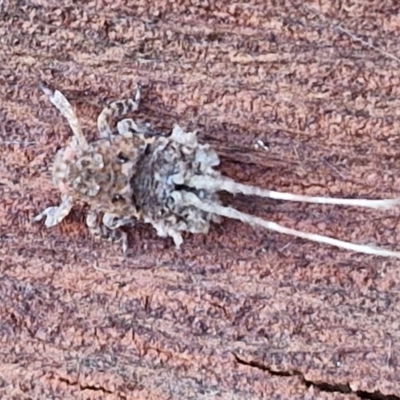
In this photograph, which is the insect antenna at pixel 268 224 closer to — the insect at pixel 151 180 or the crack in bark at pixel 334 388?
the insect at pixel 151 180

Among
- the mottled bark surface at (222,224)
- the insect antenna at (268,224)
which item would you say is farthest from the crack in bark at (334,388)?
the insect antenna at (268,224)

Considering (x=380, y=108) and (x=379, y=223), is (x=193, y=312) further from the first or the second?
(x=380, y=108)

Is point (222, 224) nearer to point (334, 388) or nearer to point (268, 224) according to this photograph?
point (268, 224)

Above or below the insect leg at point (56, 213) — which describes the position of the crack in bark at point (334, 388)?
below

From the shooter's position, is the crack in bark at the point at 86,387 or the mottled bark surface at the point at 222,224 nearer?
the mottled bark surface at the point at 222,224

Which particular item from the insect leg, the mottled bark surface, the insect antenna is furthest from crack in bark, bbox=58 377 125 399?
the insect antenna

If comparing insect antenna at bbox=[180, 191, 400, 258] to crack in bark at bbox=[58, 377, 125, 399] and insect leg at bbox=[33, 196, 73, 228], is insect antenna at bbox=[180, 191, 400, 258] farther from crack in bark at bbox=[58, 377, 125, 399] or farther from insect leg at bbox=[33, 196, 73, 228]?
crack in bark at bbox=[58, 377, 125, 399]
